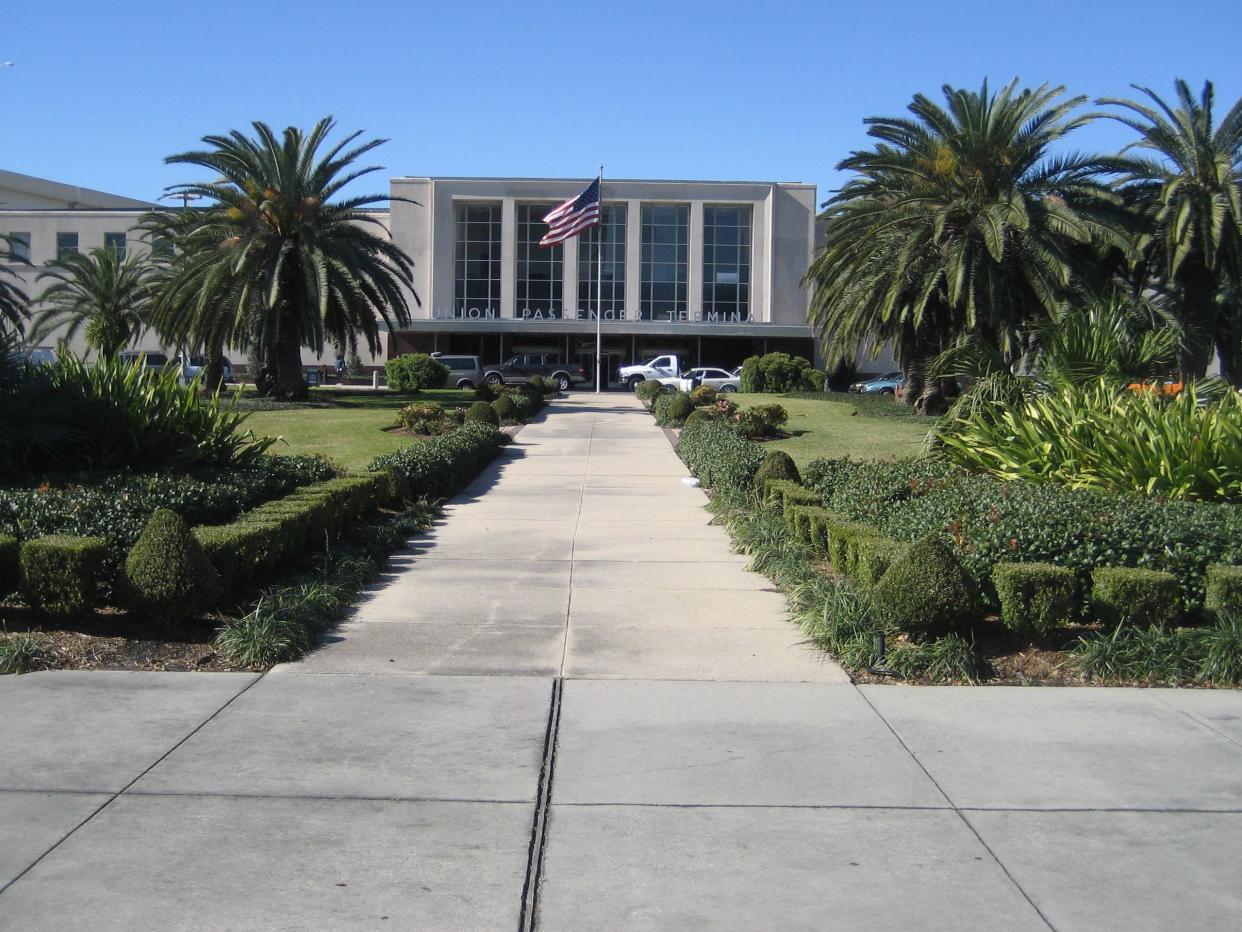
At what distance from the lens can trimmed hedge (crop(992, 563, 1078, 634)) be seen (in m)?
7.62

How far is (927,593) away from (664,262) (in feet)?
185

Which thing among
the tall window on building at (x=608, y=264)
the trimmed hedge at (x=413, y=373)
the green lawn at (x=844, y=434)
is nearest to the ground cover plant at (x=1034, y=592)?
the green lawn at (x=844, y=434)

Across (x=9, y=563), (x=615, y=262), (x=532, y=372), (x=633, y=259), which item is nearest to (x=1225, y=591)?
(x=9, y=563)

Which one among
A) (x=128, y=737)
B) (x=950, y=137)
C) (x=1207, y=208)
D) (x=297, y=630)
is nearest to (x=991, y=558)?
(x=297, y=630)

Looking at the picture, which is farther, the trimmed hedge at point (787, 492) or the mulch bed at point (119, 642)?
the trimmed hedge at point (787, 492)

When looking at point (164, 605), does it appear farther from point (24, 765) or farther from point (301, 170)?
point (301, 170)

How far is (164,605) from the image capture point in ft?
25.6

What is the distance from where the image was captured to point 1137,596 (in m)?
7.72

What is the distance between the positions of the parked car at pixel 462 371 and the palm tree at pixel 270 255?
14.8 meters

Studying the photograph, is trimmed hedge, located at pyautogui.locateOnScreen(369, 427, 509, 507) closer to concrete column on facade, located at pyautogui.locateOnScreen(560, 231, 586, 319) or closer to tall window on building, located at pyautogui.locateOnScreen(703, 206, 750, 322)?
concrete column on facade, located at pyautogui.locateOnScreen(560, 231, 586, 319)

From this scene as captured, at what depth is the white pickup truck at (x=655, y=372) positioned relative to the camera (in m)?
52.1

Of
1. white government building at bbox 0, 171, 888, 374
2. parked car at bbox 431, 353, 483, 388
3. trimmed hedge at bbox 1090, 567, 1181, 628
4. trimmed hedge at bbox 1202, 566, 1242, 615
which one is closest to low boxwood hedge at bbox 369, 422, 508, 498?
trimmed hedge at bbox 1090, 567, 1181, 628

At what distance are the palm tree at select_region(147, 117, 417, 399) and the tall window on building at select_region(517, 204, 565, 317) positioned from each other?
1158 inches

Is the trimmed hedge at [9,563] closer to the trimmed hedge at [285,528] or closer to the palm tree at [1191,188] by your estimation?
the trimmed hedge at [285,528]
